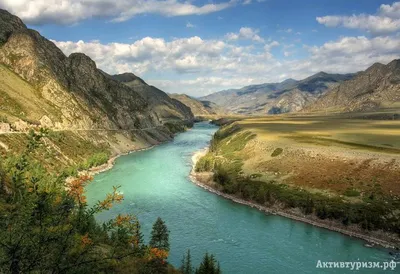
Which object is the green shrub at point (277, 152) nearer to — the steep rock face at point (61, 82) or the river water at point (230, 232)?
the river water at point (230, 232)

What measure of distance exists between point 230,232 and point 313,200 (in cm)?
2101

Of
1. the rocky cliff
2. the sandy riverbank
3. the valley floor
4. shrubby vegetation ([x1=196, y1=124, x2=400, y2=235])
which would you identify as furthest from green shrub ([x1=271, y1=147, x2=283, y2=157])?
the rocky cliff

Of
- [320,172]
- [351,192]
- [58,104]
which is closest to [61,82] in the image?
[58,104]

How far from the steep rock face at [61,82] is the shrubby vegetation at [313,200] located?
74.4 meters

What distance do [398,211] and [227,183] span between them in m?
37.6

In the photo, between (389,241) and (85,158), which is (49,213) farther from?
(85,158)

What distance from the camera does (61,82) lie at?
162 meters

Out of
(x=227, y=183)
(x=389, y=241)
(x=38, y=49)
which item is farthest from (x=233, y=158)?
(x=38, y=49)

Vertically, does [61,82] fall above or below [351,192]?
above

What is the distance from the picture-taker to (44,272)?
13188 mm

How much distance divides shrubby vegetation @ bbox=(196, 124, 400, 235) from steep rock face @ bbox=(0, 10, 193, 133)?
2928 inches

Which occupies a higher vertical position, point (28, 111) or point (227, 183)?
point (28, 111)

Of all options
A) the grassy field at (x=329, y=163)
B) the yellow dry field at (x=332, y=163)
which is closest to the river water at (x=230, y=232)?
the grassy field at (x=329, y=163)

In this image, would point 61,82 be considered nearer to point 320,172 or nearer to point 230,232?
point 320,172
